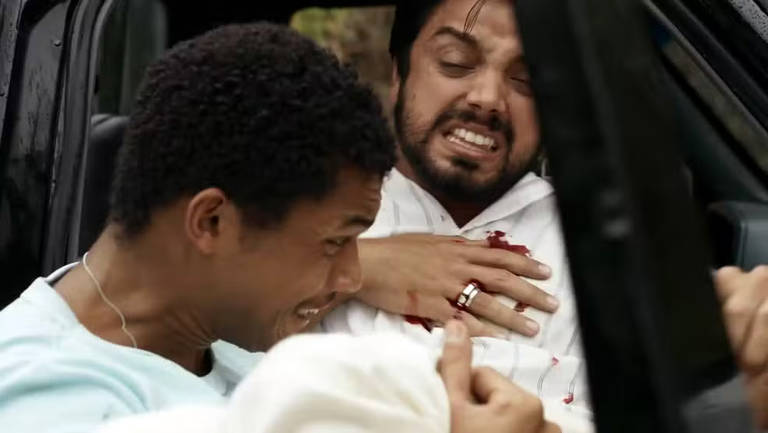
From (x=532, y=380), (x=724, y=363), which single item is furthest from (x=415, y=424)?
(x=532, y=380)

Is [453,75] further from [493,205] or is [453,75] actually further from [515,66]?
[493,205]

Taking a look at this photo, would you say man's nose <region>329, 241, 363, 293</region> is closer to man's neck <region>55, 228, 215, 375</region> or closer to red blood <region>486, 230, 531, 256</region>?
man's neck <region>55, 228, 215, 375</region>

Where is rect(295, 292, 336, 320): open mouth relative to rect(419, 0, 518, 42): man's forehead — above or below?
below

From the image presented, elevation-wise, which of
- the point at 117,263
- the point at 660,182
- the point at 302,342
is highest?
the point at 660,182

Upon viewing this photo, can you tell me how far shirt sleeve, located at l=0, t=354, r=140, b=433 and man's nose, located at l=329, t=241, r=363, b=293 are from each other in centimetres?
36

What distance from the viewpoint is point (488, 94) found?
91.8 inches

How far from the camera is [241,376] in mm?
1931

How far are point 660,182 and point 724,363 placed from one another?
18 cm

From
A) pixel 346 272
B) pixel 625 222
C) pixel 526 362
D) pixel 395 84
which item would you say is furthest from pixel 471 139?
pixel 625 222

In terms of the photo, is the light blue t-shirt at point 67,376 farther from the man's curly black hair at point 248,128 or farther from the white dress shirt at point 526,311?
the white dress shirt at point 526,311

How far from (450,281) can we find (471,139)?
302 mm

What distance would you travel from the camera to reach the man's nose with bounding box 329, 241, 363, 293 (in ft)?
Answer: 5.70

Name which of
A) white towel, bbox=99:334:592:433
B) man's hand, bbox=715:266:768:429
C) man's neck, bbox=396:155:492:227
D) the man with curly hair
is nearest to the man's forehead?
man's neck, bbox=396:155:492:227

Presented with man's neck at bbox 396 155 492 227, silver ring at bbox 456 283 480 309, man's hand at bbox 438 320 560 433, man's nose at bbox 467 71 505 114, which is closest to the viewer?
man's hand at bbox 438 320 560 433
